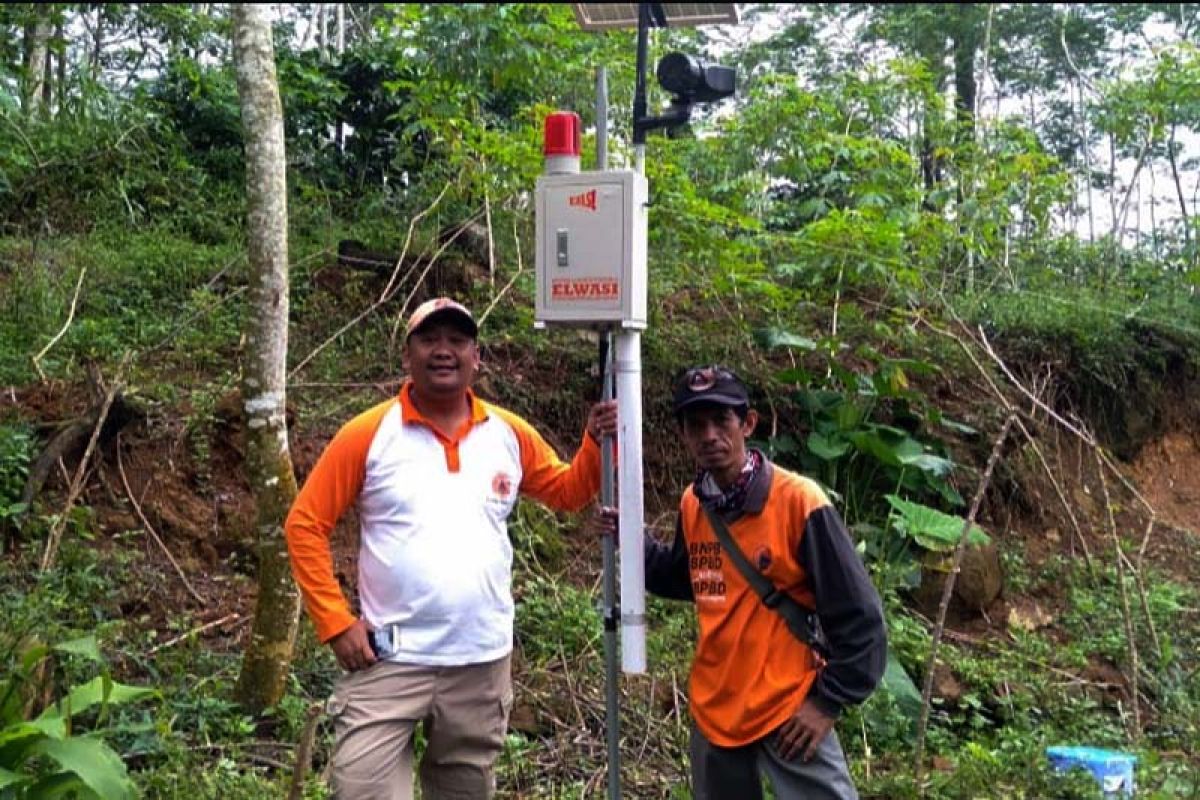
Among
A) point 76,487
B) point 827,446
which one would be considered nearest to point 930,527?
point 827,446

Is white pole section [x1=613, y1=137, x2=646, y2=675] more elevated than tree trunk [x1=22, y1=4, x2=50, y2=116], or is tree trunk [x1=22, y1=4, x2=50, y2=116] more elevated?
tree trunk [x1=22, y1=4, x2=50, y2=116]

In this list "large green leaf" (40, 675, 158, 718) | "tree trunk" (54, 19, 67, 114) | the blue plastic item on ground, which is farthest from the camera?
"tree trunk" (54, 19, 67, 114)

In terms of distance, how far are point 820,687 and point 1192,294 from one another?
33.7ft

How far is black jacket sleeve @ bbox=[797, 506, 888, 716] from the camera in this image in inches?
107

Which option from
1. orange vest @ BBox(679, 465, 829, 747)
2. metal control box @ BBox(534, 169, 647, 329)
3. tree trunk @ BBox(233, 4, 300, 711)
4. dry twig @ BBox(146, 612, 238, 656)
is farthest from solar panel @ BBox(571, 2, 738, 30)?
dry twig @ BBox(146, 612, 238, 656)

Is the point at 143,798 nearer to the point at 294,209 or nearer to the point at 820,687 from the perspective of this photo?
the point at 820,687

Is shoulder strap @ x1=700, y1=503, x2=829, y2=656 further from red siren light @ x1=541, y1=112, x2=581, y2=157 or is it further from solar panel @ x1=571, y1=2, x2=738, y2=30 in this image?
solar panel @ x1=571, y1=2, x2=738, y2=30

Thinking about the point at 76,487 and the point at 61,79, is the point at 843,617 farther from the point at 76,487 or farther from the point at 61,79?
the point at 61,79

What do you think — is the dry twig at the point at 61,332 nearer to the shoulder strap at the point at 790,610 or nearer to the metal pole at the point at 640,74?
the metal pole at the point at 640,74

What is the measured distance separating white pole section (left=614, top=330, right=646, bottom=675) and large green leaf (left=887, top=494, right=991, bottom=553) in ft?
12.8

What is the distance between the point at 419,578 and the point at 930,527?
14.5ft

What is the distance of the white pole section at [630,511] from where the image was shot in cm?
313

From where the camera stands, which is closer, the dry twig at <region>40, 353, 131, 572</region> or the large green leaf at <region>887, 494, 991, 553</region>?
the dry twig at <region>40, 353, 131, 572</region>

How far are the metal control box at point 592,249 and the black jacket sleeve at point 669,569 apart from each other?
65 centimetres
